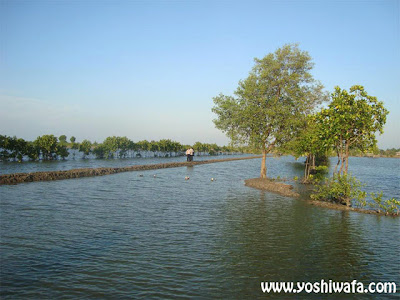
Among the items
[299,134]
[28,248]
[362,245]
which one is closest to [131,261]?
[28,248]

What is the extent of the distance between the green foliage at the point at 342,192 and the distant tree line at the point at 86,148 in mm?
13570

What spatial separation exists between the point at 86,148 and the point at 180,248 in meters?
76.1

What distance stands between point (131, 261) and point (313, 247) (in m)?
7.86

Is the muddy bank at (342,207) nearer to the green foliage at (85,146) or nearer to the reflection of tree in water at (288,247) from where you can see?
the reflection of tree in water at (288,247)

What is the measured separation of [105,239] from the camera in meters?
13.2

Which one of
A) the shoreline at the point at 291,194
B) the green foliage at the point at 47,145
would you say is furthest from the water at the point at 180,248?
the green foliage at the point at 47,145

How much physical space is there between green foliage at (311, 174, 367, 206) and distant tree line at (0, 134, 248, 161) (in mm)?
13570

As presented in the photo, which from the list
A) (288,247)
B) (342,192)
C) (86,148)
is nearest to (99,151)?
(86,148)

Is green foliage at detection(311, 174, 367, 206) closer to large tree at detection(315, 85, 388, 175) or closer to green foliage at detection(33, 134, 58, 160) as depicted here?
large tree at detection(315, 85, 388, 175)

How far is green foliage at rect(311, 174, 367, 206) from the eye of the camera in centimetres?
2072

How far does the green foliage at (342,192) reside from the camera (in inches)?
816

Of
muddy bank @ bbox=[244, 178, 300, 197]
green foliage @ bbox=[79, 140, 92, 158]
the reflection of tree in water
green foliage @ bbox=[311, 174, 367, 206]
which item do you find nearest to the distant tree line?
green foliage @ bbox=[79, 140, 92, 158]

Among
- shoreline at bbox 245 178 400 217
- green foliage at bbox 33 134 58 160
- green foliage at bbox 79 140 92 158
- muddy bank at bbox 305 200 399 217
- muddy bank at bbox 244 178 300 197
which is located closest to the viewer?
muddy bank at bbox 305 200 399 217

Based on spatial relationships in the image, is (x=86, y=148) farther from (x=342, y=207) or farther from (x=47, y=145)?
(x=342, y=207)
